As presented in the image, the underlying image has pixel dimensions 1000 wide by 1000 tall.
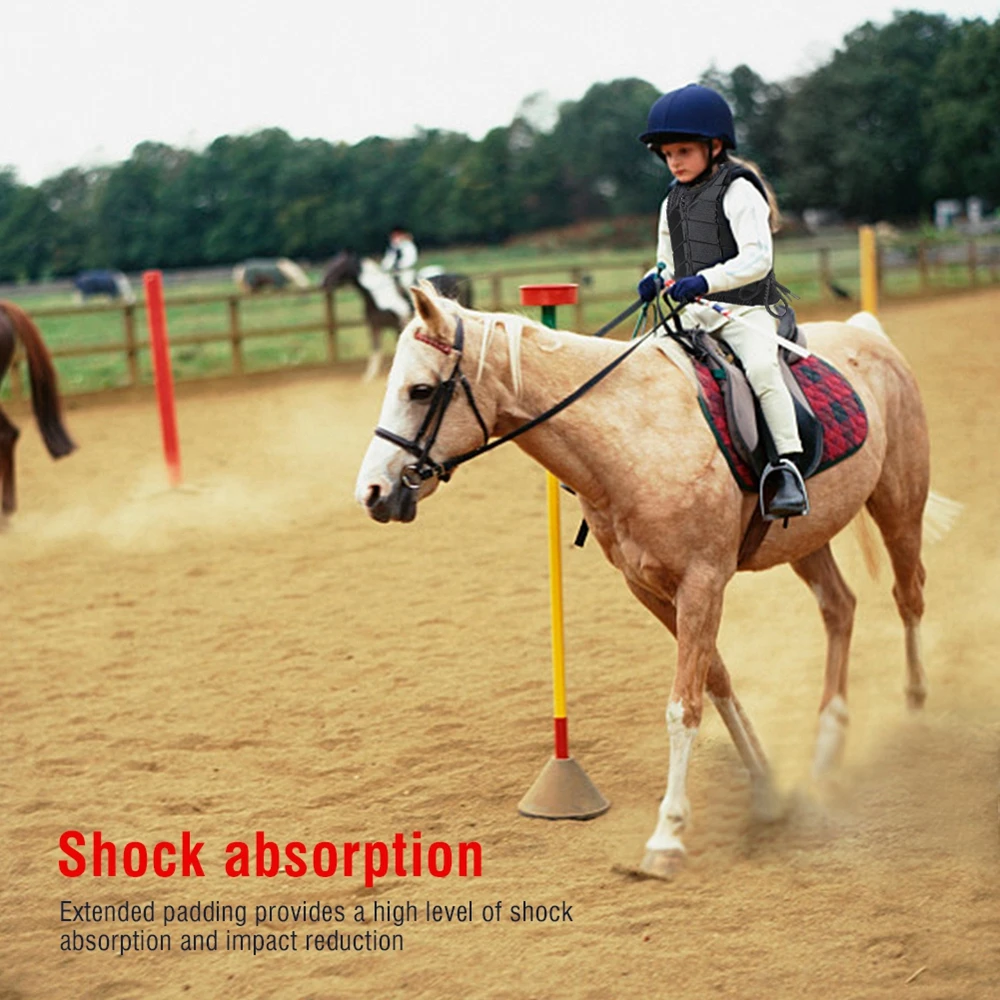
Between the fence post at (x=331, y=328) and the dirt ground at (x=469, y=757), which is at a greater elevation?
the fence post at (x=331, y=328)

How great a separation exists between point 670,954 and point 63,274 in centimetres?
5503

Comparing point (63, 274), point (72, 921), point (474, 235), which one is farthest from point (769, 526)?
point (63, 274)

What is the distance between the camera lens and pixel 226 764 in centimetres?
489

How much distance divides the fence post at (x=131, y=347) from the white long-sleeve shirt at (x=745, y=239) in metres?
13.3

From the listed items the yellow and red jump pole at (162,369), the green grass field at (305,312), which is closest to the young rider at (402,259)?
→ the green grass field at (305,312)

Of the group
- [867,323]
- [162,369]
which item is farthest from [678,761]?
[162,369]

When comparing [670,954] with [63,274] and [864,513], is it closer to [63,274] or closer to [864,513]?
[864,513]

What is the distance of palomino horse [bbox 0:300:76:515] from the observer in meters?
10.4

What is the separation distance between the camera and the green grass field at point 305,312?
18.5m

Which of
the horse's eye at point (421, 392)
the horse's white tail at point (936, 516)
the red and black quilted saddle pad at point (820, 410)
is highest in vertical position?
the horse's eye at point (421, 392)

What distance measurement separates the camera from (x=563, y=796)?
4.27 metres

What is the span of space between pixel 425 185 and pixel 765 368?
49.5 meters

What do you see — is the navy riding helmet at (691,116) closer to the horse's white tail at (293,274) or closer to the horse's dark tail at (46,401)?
the horse's dark tail at (46,401)

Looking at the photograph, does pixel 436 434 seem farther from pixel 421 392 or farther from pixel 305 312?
pixel 305 312
